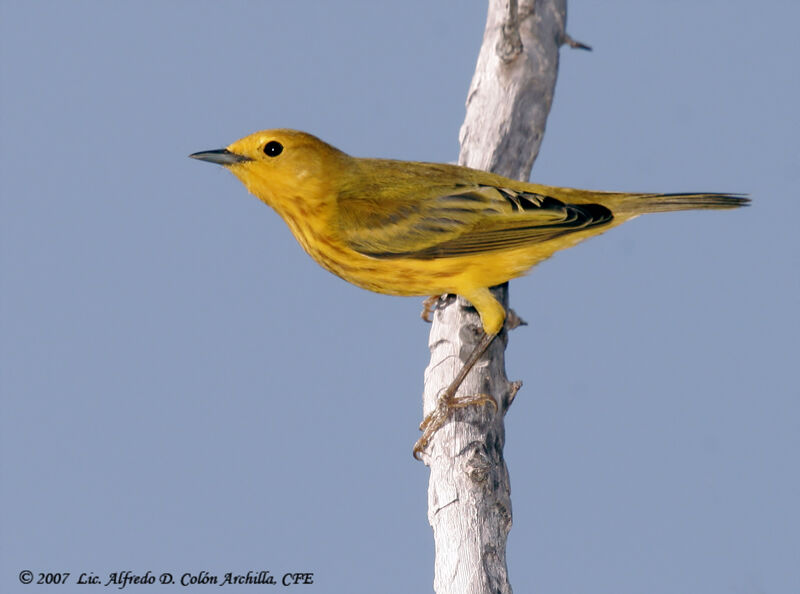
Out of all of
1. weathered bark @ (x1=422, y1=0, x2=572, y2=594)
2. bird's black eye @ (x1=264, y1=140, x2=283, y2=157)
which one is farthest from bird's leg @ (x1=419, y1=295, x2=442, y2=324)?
bird's black eye @ (x1=264, y1=140, x2=283, y2=157)

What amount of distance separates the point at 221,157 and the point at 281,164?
340 mm

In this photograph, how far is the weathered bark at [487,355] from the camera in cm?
543

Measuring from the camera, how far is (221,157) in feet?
18.4

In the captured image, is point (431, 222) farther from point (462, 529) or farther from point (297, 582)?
point (297, 582)

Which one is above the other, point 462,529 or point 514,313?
point 514,313

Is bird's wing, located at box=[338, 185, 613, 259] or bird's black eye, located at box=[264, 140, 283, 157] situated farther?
bird's wing, located at box=[338, 185, 613, 259]

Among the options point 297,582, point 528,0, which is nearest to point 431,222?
point 297,582

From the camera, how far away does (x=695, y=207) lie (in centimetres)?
589

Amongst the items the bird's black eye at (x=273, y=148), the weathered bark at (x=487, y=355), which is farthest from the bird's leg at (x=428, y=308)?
the bird's black eye at (x=273, y=148)

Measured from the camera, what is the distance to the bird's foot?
6.07 meters

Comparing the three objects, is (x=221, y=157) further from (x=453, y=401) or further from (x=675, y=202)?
(x=675, y=202)

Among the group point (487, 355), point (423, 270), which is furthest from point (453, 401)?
point (423, 270)

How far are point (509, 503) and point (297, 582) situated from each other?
1361 mm

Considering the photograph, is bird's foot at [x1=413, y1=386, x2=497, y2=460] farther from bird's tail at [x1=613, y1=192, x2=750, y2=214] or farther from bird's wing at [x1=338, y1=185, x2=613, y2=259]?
bird's tail at [x1=613, y1=192, x2=750, y2=214]
